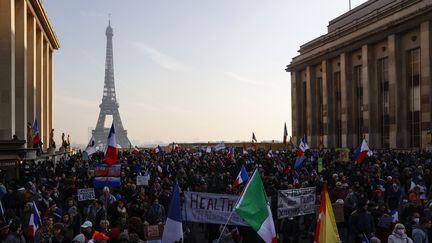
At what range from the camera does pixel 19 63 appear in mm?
38000

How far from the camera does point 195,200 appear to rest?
11.6 m

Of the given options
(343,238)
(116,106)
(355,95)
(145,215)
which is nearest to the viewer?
(145,215)

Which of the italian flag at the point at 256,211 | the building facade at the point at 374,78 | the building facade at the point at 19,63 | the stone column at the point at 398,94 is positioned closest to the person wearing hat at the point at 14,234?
the italian flag at the point at 256,211

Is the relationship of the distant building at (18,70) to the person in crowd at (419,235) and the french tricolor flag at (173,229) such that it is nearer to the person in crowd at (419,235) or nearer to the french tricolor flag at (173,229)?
the french tricolor flag at (173,229)

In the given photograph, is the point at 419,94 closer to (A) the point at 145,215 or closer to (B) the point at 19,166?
(B) the point at 19,166

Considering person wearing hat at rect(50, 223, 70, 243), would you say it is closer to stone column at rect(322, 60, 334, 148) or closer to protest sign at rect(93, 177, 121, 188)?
protest sign at rect(93, 177, 121, 188)

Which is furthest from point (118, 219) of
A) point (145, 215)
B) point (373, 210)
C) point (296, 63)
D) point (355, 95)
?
point (296, 63)

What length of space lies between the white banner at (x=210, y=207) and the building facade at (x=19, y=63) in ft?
79.0

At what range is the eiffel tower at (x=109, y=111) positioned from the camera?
145750 millimetres

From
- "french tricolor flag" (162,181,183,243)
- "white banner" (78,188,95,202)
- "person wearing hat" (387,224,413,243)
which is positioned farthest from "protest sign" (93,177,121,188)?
"person wearing hat" (387,224,413,243)

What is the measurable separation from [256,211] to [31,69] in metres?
40.8

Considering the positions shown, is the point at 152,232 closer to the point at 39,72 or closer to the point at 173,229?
the point at 173,229

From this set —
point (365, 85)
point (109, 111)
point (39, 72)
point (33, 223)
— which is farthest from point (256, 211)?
point (109, 111)

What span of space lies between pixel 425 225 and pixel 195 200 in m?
5.08
